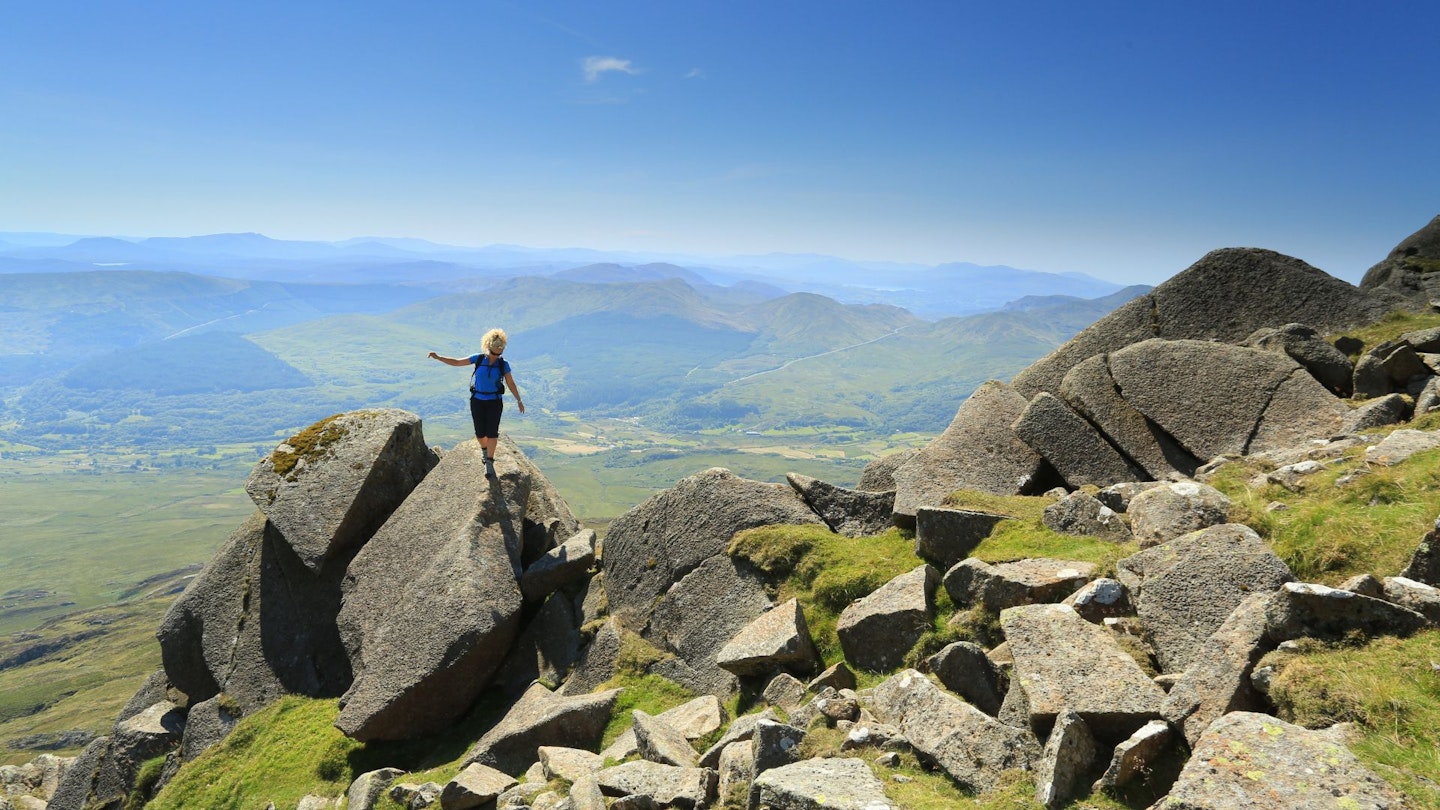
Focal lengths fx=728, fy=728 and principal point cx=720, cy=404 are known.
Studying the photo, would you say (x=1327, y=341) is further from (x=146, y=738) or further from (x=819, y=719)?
(x=146, y=738)

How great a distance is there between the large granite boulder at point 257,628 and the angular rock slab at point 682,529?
9794mm

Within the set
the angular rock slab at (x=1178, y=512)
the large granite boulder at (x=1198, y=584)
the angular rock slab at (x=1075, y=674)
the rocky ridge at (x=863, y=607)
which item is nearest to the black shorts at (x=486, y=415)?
the rocky ridge at (x=863, y=607)

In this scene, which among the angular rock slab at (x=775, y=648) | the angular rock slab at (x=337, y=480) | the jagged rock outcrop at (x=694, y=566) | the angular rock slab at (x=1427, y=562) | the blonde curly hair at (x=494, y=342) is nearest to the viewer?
the angular rock slab at (x=1427, y=562)

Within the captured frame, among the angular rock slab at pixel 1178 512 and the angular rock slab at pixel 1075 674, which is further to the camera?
the angular rock slab at pixel 1178 512

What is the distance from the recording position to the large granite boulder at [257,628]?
23.6m

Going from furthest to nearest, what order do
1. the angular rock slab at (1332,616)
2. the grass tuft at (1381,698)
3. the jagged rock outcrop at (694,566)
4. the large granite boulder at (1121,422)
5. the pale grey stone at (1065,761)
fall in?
the large granite boulder at (1121,422), the jagged rock outcrop at (694,566), the pale grey stone at (1065,761), the angular rock slab at (1332,616), the grass tuft at (1381,698)

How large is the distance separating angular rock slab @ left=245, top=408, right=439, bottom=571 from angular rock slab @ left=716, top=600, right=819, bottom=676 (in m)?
14.6

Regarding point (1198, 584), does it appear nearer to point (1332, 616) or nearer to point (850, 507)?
point (1332, 616)

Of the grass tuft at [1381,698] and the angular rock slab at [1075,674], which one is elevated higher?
the grass tuft at [1381,698]

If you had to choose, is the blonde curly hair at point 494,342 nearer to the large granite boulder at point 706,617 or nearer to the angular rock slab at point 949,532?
the large granite boulder at point 706,617

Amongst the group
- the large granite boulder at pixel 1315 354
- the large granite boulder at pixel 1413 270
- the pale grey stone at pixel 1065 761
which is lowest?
the pale grey stone at pixel 1065 761

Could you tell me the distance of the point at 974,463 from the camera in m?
20.5

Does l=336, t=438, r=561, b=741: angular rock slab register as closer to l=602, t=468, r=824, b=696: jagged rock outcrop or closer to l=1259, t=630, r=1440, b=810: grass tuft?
l=602, t=468, r=824, b=696: jagged rock outcrop

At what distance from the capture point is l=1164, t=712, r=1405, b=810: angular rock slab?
6.24 m
